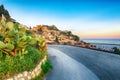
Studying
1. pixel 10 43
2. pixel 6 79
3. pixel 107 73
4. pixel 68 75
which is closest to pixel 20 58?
pixel 10 43

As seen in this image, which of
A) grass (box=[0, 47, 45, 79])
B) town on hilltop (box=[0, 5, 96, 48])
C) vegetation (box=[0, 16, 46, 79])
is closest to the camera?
grass (box=[0, 47, 45, 79])

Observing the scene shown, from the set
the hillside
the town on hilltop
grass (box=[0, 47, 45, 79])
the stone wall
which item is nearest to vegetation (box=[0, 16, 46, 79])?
grass (box=[0, 47, 45, 79])

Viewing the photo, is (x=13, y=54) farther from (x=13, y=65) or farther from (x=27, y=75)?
(x=27, y=75)

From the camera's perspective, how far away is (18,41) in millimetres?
12211

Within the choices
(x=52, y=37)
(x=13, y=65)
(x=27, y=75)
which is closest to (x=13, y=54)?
(x=13, y=65)

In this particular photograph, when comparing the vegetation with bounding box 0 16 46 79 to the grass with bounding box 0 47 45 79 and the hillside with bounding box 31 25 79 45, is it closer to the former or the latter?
the grass with bounding box 0 47 45 79

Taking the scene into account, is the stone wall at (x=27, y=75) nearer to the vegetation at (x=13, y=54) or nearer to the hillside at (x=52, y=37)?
the vegetation at (x=13, y=54)

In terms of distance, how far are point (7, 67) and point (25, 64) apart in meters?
1.49

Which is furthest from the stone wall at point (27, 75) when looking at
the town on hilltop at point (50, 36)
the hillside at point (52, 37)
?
the hillside at point (52, 37)

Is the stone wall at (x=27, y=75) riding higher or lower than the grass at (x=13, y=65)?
lower

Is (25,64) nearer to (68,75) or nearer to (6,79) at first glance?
(6,79)

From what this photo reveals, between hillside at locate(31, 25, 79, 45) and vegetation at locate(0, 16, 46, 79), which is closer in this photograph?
vegetation at locate(0, 16, 46, 79)

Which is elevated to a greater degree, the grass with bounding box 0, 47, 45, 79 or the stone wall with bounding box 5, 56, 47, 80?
the grass with bounding box 0, 47, 45, 79

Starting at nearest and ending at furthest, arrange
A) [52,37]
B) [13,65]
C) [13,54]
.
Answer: [13,65], [13,54], [52,37]
